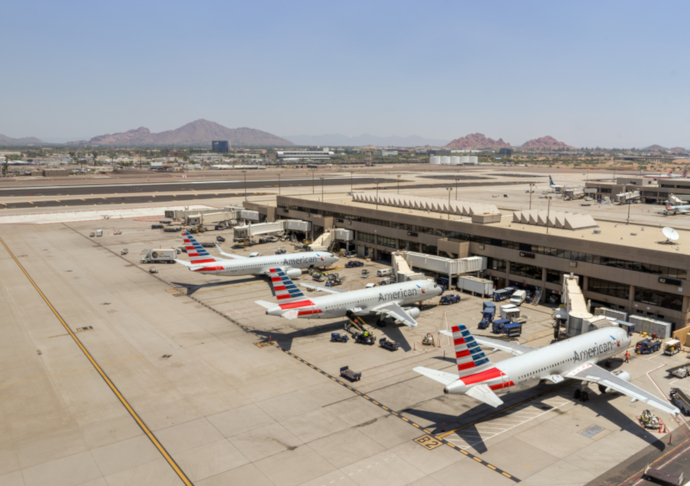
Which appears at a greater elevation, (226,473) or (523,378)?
(523,378)

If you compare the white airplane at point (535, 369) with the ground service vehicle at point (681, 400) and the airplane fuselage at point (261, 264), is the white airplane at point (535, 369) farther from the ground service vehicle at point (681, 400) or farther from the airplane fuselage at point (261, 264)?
the airplane fuselage at point (261, 264)

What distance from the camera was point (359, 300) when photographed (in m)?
62.5

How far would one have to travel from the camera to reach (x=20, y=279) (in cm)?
8631

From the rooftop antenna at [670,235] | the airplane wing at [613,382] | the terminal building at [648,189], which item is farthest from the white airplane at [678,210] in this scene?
the airplane wing at [613,382]

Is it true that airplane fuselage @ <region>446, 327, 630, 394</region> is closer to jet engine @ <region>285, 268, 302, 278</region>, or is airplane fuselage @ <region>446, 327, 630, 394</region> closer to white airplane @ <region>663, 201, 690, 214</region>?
jet engine @ <region>285, 268, 302, 278</region>

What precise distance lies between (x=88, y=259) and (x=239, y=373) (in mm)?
69623

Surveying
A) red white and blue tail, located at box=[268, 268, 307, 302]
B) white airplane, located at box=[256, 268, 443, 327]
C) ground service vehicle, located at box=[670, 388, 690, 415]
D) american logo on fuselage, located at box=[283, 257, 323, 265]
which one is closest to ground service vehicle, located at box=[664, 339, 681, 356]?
ground service vehicle, located at box=[670, 388, 690, 415]

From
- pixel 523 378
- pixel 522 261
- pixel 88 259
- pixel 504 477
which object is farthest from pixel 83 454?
pixel 88 259

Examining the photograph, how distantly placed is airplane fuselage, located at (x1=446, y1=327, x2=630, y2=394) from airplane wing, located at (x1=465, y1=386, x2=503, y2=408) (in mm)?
519

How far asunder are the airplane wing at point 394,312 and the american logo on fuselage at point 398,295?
3.25ft

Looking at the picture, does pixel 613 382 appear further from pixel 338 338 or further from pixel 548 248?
pixel 548 248

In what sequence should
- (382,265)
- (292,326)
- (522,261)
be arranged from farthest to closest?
(382,265), (522,261), (292,326)

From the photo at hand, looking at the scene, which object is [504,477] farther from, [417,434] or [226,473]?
[226,473]

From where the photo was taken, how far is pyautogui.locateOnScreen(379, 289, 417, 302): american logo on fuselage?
64.4 metres
